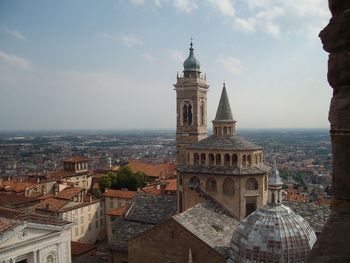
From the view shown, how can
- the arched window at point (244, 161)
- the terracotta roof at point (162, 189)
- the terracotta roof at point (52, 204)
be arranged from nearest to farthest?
1. the arched window at point (244, 161)
2. the terracotta roof at point (52, 204)
3. the terracotta roof at point (162, 189)

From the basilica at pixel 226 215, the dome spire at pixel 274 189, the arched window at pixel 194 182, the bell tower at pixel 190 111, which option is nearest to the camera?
the basilica at pixel 226 215

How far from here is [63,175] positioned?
6956cm

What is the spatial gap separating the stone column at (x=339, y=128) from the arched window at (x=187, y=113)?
4809 cm

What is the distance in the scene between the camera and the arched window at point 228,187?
26.5 metres

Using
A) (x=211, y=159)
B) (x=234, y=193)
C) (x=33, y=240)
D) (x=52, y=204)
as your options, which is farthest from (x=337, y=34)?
(x=52, y=204)

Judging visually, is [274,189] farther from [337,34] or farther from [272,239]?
[337,34]

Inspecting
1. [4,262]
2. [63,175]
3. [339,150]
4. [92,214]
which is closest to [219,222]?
[4,262]

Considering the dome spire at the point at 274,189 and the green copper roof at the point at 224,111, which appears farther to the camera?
the green copper roof at the point at 224,111

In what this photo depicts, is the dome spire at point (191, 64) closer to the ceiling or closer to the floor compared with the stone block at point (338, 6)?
closer to the ceiling

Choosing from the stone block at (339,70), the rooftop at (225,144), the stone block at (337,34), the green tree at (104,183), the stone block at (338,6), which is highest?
the stone block at (338,6)

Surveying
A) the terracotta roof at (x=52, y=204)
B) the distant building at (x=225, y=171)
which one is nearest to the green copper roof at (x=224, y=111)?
the distant building at (x=225, y=171)

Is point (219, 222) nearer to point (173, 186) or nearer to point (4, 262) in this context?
point (4, 262)

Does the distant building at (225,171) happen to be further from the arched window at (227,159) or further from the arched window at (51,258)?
the arched window at (51,258)

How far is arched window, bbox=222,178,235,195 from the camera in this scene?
2652 centimetres
